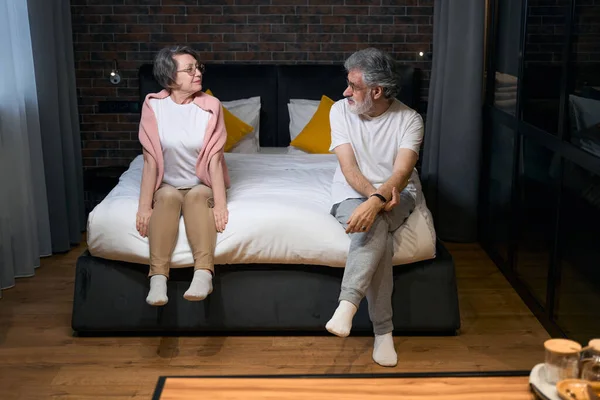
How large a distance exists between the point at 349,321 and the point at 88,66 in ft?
10.7

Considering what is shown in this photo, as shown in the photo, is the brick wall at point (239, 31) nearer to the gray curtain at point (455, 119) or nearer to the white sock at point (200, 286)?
the gray curtain at point (455, 119)

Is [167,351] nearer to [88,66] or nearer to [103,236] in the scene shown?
[103,236]

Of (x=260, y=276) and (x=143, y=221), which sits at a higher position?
(x=143, y=221)

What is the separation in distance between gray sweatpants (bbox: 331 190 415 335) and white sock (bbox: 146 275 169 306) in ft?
2.50

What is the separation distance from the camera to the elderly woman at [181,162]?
12.1 ft

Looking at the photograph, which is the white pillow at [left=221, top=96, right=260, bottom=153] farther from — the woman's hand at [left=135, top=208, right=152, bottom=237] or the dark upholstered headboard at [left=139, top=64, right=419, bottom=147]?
the woman's hand at [left=135, top=208, right=152, bottom=237]

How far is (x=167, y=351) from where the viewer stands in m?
3.73

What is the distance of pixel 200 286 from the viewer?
353 cm

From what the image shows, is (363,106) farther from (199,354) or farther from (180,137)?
(199,354)

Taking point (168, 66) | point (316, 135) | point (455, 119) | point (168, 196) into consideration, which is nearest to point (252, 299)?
point (168, 196)

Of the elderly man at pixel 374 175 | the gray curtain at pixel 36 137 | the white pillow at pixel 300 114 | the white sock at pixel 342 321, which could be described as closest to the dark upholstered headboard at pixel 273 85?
the white pillow at pixel 300 114

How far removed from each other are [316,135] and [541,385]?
127 inches

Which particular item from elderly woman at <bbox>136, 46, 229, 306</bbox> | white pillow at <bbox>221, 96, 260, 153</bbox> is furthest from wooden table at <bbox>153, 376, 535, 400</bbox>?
Result: white pillow at <bbox>221, 96, 260, 153</bbox>

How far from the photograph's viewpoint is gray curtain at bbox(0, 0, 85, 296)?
4.51 meters
